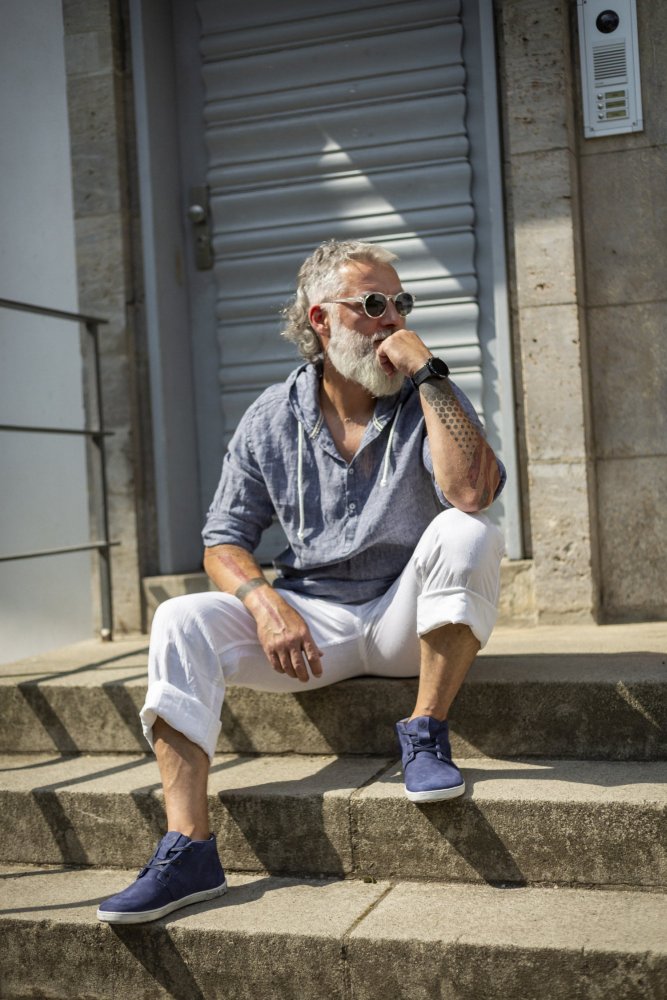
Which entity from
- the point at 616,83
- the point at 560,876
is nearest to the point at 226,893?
the point at 560,876

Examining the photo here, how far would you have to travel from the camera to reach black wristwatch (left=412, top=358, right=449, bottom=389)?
124 inches

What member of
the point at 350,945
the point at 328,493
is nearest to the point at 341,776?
the point at 350,945

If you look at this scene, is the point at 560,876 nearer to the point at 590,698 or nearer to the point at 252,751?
the point at 590,698

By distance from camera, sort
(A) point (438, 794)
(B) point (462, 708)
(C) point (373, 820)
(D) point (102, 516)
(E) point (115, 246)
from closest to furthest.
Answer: (A) point (438, 794)
(C) point (373, 820)
(B) point (462, 708)
(D) point (102, 516)
(E) point (115, 246)

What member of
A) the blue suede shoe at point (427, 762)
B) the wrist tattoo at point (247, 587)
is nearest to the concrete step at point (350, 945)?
the blue suede shoe at point (427, 762)

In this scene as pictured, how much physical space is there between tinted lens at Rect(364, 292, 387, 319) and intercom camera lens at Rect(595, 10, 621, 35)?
1838mm

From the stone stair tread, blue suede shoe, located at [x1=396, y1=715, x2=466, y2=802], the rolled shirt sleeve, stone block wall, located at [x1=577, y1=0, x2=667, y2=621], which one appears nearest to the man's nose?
the rolled shirt sleeve

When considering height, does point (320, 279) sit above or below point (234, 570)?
above

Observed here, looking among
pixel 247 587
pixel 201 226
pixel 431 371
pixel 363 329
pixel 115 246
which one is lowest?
pixel 247 587

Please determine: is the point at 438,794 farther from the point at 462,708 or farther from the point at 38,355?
the point at 38,355

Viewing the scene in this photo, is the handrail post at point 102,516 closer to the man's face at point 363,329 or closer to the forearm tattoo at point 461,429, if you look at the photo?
the man's face at point 363,329

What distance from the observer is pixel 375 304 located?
3.30 meters

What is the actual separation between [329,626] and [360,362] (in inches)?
29.3

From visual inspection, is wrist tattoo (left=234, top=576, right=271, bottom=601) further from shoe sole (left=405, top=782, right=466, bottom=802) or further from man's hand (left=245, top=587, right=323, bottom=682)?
shoe sole (left=405, top=782, right=466, bottom=802)
